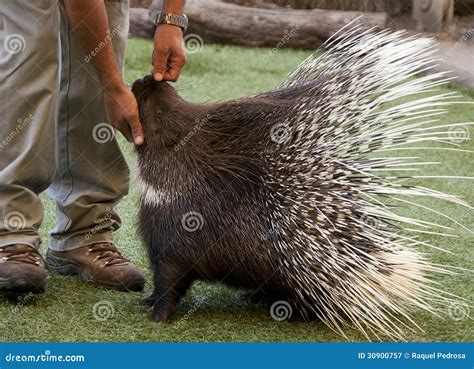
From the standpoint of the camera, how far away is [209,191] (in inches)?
82.1

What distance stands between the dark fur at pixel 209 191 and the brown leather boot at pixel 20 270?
0.97 feet

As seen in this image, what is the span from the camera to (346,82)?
2.09 m

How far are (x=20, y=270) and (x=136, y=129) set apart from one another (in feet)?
1.54
